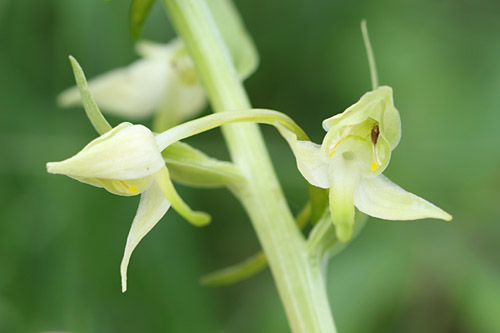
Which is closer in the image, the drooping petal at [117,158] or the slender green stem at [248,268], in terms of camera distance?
the drooping petal at [117,158]

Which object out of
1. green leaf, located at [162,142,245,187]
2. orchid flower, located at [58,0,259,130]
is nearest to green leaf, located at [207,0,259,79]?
orchid flower, located at [58,0,259,130]

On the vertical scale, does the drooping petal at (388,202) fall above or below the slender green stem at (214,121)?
below

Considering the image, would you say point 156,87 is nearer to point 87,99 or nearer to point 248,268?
point 248,268

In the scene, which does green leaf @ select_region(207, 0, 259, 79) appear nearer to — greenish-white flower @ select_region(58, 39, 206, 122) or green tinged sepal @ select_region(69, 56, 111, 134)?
greenish-white flower @ select_region(58, 39, 206, 122)

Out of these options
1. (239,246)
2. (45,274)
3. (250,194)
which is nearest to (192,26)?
(250,194)

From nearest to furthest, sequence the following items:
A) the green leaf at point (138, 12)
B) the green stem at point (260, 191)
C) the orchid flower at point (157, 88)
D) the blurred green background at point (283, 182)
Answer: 1. the green stem at point (260, 191)
2. the green leaf at point (138, 12)
3. the orchid flower at point (157, 88)
4. the blurred green background at point (283, 182)

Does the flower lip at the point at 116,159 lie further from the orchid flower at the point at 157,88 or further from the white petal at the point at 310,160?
the orchid flower at the point at 157,88

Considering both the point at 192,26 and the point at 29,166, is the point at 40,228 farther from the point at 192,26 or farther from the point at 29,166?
the point at 192,26

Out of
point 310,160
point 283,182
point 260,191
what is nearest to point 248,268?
point 260,191

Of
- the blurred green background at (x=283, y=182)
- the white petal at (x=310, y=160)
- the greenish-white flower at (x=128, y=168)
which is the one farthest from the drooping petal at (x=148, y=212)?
the blurred green background at (x=283, y=182)
